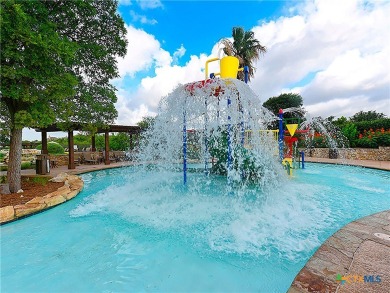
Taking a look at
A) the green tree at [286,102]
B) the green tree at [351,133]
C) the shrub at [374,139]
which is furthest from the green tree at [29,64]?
the green tree at [286,102]

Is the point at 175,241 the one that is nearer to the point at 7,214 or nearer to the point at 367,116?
the point at 7,214

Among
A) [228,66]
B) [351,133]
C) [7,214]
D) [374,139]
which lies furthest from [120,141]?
[374,139]

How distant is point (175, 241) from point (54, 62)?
5.54 meters

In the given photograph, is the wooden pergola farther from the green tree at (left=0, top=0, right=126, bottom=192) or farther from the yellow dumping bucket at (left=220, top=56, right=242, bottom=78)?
the yellow dumping bucket at (left=220, top=56, right=242, bottom=78)

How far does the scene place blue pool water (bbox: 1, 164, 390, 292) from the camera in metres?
2.48

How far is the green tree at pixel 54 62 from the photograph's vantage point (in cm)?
470

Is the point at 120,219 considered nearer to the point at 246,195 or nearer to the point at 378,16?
the point at 246,195

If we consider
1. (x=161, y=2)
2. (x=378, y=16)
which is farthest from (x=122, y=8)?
(x=378, y=16)

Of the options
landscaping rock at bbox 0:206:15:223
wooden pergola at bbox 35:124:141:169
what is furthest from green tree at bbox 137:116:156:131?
landscaping rock at bbox 0:206:15:223

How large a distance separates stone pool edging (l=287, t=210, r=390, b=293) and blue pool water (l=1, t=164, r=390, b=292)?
1.64 feet

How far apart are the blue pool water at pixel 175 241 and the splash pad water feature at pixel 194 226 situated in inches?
0.7

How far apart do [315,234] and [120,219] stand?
12.8ft

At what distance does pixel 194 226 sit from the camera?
12.7 ft

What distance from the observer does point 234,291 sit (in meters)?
2.26
